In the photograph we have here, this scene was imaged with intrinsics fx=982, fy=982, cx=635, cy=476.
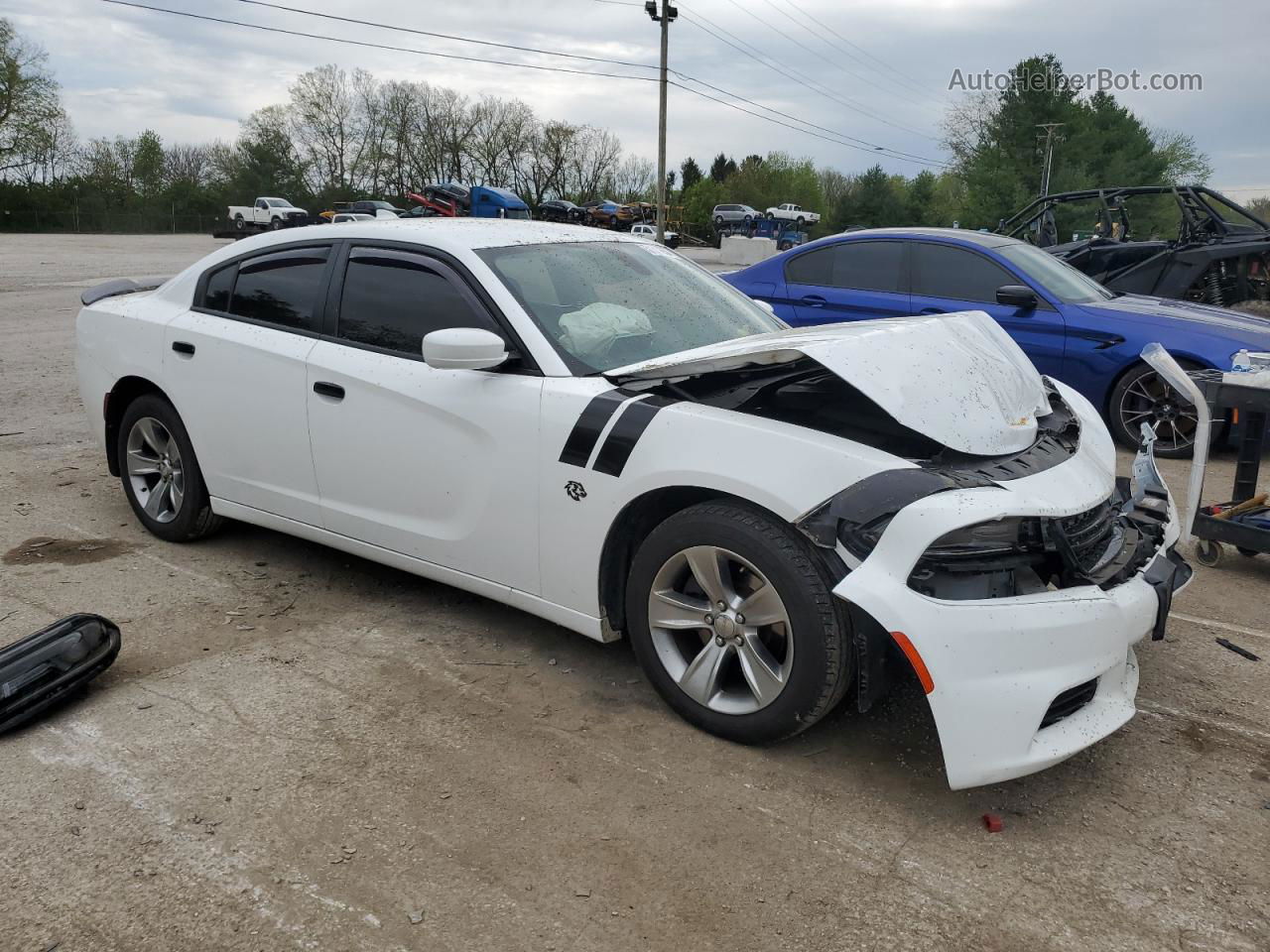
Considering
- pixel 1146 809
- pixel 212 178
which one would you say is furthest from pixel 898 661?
pixel 212 178

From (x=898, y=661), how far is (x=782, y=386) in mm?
1067

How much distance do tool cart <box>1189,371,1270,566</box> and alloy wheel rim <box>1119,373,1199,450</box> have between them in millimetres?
2141

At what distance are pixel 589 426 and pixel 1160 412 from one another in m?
5.32

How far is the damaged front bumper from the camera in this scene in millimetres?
2512

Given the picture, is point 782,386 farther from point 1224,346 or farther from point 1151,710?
point 1224,346

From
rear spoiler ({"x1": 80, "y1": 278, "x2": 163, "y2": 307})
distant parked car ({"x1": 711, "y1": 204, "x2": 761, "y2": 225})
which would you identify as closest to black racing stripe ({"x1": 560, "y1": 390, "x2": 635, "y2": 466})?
rear spoiler ({"x1": 80, "y1": 278, "x2": 163, "y2": 307})

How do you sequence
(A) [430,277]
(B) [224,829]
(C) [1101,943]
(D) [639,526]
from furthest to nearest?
(A) [430,277]
(D) [639,526]
(B) [224,829]
(C) [1101,943]

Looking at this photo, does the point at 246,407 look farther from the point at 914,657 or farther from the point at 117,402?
the point at 914,657

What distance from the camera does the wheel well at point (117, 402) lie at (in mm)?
4785

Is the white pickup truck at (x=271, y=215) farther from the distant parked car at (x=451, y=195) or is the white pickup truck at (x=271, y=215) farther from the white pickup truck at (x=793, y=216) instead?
the white pickup truck at (x=793, y=216)

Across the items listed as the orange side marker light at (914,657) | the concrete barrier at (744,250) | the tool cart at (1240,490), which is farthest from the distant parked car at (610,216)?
the orange side marker light at (914,657)

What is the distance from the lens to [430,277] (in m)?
3.77

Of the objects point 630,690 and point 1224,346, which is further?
point 1224,346

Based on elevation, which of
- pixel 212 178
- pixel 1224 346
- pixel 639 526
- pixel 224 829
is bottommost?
pixel 224 829
